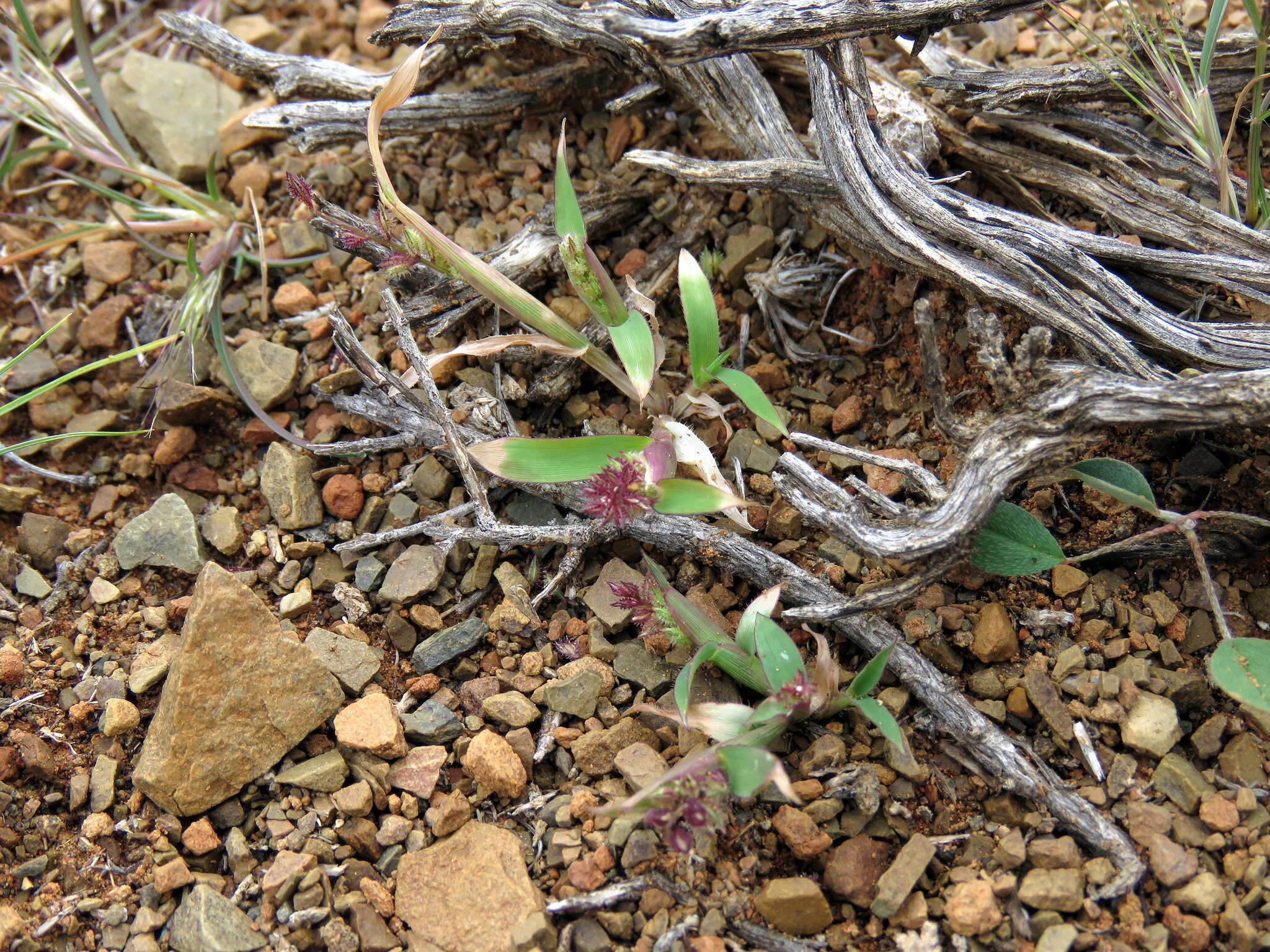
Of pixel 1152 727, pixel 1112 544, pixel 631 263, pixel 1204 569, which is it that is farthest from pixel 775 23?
pixel 1152 727

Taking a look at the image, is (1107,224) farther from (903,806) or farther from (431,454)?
(431,454)

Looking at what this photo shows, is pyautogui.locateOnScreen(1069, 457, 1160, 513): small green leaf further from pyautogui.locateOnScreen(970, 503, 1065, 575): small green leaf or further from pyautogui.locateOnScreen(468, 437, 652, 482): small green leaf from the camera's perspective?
pyautogui.locateOnScreen(468, 437, 652, 482): small green leaf

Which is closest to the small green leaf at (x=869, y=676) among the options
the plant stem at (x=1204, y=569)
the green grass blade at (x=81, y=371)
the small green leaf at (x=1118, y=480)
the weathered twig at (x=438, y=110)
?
the small green leaf at (x=1118, y=480)

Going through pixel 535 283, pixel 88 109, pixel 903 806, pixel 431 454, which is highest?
pixel 88 109

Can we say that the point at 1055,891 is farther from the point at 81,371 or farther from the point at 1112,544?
the point at 81,371

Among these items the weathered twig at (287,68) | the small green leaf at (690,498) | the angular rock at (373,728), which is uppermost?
the weathered twig at (287,68)

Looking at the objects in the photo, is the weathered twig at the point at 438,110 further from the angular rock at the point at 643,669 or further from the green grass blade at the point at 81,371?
the angular rock at the point at 643,669

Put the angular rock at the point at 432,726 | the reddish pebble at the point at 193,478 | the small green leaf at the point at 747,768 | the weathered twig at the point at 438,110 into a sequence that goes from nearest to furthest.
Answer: the small green leaf at the point at 747,768
the angular rock at the point at 432,726
the reddish pebble at the point at 193,478
the weathered twig at the point at 438,110

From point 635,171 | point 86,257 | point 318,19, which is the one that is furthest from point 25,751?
point 318,19
